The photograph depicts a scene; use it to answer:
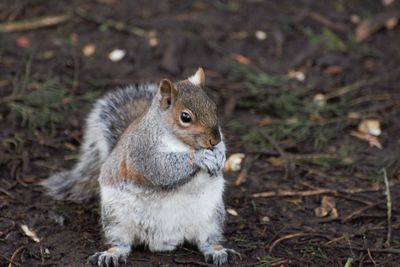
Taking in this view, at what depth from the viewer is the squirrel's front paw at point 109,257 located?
3338 millimetres

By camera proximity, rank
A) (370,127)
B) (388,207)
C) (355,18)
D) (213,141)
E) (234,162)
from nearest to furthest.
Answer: (213,141), (388,207), (234,162), (370,127), (355,18)

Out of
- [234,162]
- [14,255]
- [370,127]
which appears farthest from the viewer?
[370,127]

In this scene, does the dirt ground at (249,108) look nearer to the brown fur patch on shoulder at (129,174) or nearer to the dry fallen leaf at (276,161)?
the dry fallen leaf at (276,161)

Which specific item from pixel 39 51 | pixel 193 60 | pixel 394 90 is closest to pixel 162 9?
pixel 193 60

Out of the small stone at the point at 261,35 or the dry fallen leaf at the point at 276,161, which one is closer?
the dry fallen leaf at the point at 276,161

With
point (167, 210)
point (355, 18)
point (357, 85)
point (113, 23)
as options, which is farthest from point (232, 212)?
point (355, 18)

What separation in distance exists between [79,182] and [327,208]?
133 cm

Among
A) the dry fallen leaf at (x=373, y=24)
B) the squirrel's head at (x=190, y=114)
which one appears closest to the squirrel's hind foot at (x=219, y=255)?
the squirrel's head at (x=190, y=114)

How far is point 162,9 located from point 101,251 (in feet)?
10.3

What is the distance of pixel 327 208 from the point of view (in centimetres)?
405

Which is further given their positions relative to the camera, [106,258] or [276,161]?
[276,161]

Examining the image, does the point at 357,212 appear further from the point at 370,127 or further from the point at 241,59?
the point at 241,59

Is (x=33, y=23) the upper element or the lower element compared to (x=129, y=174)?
upper

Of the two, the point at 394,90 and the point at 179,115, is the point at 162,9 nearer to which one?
the point at 394,90
